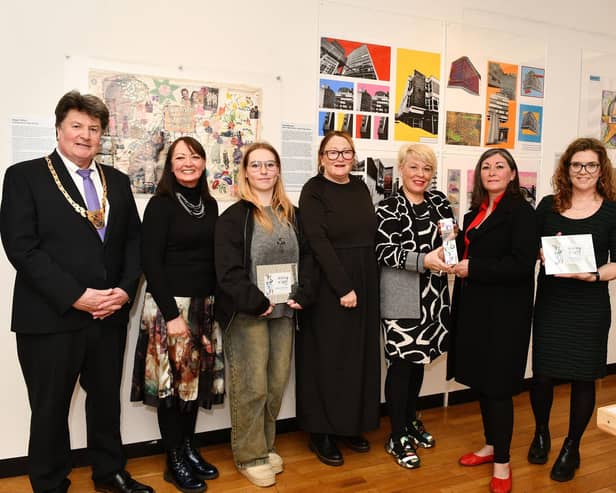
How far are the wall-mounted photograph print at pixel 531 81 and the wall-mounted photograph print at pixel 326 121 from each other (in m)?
1.58

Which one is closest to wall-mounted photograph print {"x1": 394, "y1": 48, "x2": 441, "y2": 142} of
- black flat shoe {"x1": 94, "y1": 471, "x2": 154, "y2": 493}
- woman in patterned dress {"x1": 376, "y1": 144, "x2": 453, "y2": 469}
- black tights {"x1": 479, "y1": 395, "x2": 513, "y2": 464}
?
woman in patterned dress {"x1": 376, "y1": 144, "x2": 453, "y2": 469}

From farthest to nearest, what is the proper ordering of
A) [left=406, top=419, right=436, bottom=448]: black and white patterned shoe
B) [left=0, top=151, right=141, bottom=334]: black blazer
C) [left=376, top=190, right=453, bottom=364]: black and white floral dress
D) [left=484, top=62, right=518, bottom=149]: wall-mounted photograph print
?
[left=484, top=62, right=518, bottom=149]: wall-mounted photograph print
[left=406, top=419, right=436, bottom=448]: black and white patterned shoe
[left=376, top=190, right=453, bottom=364]: black and white floral dress
[left=0, top=151, right=141, bottom=334]: black blazer

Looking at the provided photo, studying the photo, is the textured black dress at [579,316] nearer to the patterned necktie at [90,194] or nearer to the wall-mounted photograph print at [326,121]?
the wall-mounted photograph print at [326,121]

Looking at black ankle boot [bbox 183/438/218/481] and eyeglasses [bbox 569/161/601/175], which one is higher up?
eyeglasses [bbox 569/161/601/175]

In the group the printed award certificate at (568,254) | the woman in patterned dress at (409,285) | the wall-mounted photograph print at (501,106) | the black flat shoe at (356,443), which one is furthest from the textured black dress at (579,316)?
the wall-mounted photograph print at (501,106)

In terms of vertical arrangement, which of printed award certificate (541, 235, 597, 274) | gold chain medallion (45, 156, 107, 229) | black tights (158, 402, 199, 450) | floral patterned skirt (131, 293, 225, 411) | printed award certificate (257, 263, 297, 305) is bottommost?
black tights (158, 402, 199, 450)

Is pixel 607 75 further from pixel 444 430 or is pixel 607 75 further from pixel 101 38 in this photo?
pixel 101 38

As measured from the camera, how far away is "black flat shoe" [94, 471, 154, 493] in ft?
7.92

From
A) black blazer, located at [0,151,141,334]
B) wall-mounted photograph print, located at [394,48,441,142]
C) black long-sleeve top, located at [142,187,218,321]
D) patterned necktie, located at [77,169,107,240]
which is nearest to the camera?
black blazer, located at [0,151,141,334]

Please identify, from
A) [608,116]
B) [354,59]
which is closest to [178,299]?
[354,59]

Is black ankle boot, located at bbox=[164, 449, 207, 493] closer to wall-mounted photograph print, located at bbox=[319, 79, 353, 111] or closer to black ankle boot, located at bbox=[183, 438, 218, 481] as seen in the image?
black ankle boot, located at bbox=[183, 438, 218, 481]

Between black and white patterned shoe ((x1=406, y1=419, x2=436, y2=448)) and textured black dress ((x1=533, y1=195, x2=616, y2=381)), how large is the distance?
80cm

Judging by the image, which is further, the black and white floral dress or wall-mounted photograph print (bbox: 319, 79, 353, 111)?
wall-mounted photograph print (bbox: 319, 79, 353, 111)

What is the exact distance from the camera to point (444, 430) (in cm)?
331
